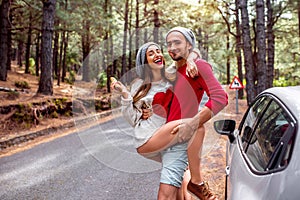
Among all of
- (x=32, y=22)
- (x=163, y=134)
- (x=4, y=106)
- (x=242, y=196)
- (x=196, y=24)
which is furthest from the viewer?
(x=196, y=24)

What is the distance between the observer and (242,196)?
7.31 ft

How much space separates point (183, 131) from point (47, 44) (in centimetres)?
1530

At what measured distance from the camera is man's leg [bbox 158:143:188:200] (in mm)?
2512

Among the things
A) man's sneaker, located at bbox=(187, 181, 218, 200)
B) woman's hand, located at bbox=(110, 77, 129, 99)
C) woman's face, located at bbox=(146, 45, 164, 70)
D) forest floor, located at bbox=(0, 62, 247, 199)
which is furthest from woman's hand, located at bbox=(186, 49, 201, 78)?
man's sneaker, located at bbox=(187, 181, 218, 200)

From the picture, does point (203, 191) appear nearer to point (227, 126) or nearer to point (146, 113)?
point (146, 113)

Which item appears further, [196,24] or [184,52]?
[196,24]

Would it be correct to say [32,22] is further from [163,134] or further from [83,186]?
[163,134]

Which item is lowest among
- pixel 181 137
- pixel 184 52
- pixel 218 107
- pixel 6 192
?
pixel 6 192

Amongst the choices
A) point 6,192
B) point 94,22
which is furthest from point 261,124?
point 94,22

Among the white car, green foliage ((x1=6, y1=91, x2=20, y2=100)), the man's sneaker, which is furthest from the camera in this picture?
green foliage ((x1=6, y1=91, x2=20, y2=100))

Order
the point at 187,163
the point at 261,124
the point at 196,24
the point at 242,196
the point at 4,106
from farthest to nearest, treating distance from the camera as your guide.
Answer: the point at 196,24 → the point at 4,106 → the point at 261,124 → the point at 187,163 → the point at 242,196

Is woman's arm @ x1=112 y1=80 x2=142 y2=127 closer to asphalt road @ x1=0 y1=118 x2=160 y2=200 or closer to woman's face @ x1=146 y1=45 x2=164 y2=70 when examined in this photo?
woman's face @ x1=146 y1=45 x2=164 y2=70

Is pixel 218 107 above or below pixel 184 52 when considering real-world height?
below

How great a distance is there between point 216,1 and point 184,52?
22.0m
